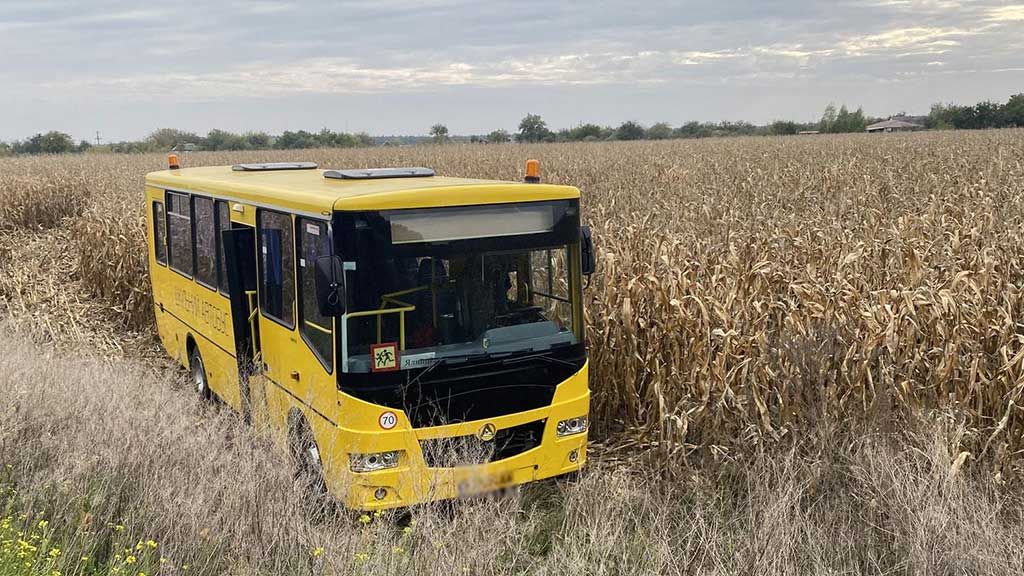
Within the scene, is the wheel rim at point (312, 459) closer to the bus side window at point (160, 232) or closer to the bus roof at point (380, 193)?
the bus roof at point (380, 193)

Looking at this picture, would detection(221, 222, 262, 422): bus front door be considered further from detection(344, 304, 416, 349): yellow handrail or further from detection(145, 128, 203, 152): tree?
detection(145, 128, 203, 152): tree

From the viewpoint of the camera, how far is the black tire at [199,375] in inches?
327

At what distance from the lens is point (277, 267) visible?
6082 mm

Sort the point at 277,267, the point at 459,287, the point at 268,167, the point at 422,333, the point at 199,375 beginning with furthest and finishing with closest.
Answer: the point at 268,167 → the point at 199,375 → the point at 277,267 → the point at 459,287 → the point at 422,333

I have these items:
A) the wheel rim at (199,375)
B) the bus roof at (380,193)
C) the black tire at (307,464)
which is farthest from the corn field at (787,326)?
the black tire at (307,464)

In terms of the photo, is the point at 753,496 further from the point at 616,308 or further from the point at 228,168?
the point at 228,168

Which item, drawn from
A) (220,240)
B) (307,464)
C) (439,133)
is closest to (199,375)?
(220,240)

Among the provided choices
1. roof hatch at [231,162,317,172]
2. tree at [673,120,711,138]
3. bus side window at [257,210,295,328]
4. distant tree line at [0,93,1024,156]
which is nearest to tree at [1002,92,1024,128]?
distant tree line at [0,93,1024,156]

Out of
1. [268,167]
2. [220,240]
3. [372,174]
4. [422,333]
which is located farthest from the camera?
[268,167]

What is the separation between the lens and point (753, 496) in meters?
5.31

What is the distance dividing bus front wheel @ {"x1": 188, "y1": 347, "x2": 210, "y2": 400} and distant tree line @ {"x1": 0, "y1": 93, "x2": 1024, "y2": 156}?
48720 millimetres

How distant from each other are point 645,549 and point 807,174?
43.6 feet

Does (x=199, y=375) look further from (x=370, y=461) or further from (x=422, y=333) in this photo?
(x=422, y=333)

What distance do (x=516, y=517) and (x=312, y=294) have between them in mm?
1899
